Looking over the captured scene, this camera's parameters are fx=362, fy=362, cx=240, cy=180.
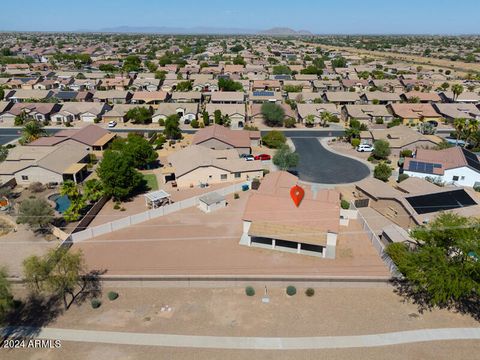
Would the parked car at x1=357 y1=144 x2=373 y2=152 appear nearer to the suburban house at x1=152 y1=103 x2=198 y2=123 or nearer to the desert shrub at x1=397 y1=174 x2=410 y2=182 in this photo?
the desert shrub at x1=397 y1=174 x2=410 y2=182

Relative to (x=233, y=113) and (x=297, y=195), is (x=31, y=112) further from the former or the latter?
(x=297, y=195)

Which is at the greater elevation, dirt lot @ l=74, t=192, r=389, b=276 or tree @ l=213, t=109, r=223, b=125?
tree @ l=213, t=109, r=223, b=125

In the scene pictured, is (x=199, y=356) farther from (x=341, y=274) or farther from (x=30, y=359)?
(x=341, y=274)

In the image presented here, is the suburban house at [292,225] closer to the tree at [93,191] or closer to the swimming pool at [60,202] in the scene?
the tree at [93,191]

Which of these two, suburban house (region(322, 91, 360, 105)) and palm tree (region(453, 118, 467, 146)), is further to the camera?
suburban house (region(322, 91, 360, 105))

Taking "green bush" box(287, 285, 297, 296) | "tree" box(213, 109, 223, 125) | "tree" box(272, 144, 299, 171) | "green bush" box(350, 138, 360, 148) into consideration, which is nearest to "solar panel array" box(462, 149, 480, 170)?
"green bush" box(350, 138, 360, 148)

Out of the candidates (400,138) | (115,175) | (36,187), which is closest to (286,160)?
(115,175)

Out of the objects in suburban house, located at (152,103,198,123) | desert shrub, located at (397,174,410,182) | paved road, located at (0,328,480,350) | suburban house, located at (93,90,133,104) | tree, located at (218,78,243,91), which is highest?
tree, located at (218,78,243,91)
